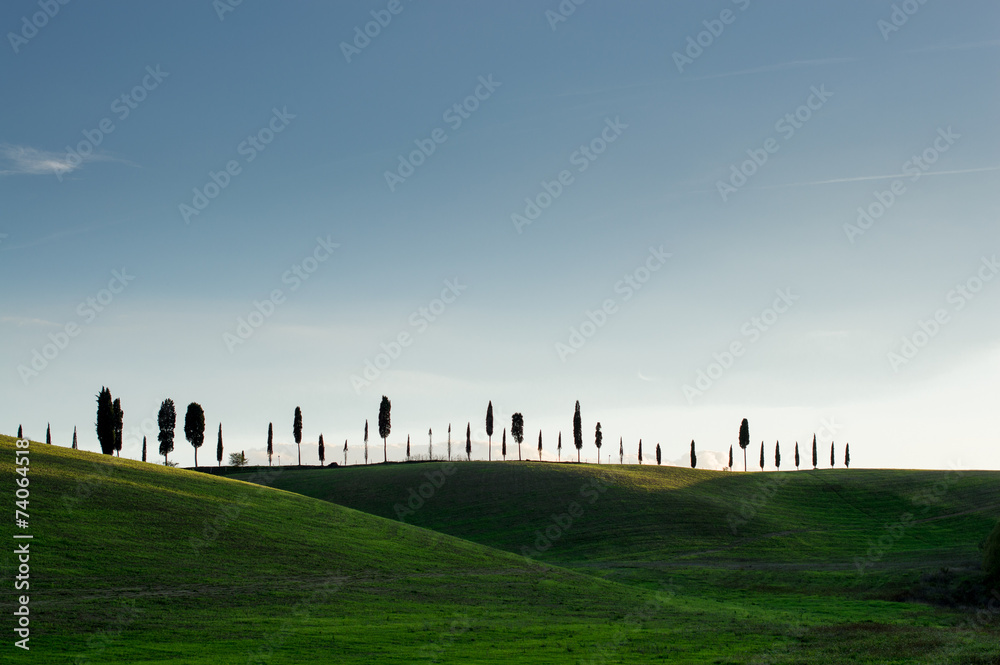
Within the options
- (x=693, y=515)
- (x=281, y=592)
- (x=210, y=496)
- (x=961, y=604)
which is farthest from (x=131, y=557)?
(x=693, y=515)

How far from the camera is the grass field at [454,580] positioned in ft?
96.6

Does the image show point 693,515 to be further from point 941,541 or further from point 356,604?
point 356,604

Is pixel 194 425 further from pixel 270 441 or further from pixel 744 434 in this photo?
pixel 744 434

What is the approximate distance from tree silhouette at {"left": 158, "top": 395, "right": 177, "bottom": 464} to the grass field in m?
51.3

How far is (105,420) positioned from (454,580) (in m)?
67.3

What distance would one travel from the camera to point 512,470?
378ft

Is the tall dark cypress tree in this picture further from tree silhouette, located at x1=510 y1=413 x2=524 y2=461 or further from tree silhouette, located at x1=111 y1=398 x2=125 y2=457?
tree silhouette, located at x1=510 y1=413 x2=524 y2=461

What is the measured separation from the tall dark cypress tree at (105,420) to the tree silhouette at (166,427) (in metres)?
26.4

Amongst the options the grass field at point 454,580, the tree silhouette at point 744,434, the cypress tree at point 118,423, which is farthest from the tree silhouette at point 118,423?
the tree silhouette at point 744,434

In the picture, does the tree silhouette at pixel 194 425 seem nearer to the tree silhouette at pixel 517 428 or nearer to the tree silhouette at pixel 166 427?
the tree silhouette at pixel 166 427

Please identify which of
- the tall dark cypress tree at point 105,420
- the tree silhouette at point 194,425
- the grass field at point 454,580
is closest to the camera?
the grass field at point 454,580

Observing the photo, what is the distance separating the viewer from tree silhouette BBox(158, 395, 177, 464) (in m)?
121

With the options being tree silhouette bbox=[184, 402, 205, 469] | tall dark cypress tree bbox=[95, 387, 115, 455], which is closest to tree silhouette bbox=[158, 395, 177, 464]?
tree silhouette bbox=[184, 402, 205, 469]

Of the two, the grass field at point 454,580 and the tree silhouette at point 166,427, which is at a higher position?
the tree silhouette at point 166,427
